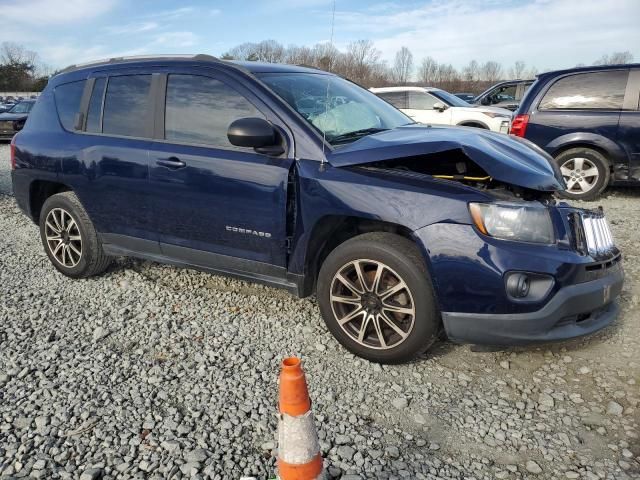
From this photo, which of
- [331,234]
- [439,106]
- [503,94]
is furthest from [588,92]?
[503,94]

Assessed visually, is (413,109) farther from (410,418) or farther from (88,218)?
(410,418)

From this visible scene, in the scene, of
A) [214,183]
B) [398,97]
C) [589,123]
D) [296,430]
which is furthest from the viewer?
[398,97]

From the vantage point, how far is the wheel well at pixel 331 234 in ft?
10.4

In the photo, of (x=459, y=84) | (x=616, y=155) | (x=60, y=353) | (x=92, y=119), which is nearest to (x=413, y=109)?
(x=616, y=155)

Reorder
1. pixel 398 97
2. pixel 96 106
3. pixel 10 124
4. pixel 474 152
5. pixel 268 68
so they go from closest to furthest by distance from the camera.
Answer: pixel 474 152 < pixel 268 68 < pixel 96 106 < pixel 398 97 < pixel 10 124

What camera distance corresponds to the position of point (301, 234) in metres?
3.25

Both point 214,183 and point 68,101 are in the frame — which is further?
point 68,101

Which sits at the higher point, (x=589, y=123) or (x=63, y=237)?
(x=589, y=123)

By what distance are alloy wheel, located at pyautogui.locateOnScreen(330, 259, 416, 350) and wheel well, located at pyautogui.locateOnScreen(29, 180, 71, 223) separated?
2.84 metres

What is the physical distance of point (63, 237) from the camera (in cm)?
459

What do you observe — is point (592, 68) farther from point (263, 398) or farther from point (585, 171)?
point (263, 398)

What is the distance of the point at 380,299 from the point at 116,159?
2.32 meters

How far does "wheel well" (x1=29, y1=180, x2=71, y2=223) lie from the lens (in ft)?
15.3

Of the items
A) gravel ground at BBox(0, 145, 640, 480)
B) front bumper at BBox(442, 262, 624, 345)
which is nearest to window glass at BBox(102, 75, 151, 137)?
gravel ground at BBox(0, 145, 640, 480)
